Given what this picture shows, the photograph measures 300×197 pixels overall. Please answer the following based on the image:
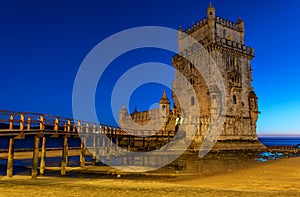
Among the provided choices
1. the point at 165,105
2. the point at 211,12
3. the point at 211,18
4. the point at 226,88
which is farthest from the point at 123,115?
the point at 211,12

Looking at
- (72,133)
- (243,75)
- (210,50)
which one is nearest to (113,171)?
(72,133)

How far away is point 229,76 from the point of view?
129 ft

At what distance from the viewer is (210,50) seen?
38.8 meters

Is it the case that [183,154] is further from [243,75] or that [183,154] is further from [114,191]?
[114,191]

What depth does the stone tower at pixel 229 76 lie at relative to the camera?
38.3 m

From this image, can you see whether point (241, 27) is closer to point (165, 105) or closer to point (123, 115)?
point (165, 105)

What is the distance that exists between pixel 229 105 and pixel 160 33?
17934mm

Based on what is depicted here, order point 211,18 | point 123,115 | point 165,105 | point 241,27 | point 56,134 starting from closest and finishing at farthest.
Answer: point 56,134, point 211,18, point 241,27, point 165,105, point 123,115

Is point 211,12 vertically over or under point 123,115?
over

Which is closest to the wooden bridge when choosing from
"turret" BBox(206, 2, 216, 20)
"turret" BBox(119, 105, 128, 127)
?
"turret" BBox(119, 105, 128, 127)

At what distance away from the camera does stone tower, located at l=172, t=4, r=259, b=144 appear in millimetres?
38281

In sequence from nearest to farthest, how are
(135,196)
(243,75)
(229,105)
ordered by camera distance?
(135,196)
(229,105)
(243,75)

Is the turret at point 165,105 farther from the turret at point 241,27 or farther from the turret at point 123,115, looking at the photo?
the turret at point 241,27

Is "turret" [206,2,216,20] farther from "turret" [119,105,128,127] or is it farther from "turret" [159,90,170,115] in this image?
"turret" [119,105,128,127]
